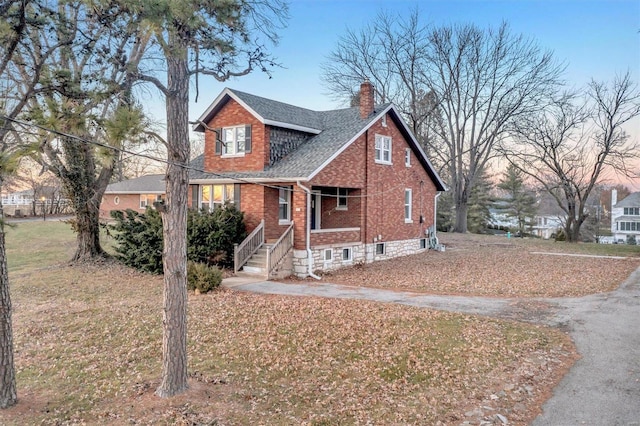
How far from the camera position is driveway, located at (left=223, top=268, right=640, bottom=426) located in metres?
5.39

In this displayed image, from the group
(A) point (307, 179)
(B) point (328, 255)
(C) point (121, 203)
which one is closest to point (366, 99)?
(A) point (307, 179)

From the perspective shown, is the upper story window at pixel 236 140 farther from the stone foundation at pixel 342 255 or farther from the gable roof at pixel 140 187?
the gable roof at pixel 140 187

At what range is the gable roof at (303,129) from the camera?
1608 cm

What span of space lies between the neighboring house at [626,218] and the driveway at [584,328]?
50057 millimetres

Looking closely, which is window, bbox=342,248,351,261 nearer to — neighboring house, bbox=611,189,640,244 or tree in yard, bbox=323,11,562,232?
tree in yard, bbox=323,11,562,232

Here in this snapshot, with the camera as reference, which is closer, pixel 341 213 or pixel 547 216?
pixel 341 213

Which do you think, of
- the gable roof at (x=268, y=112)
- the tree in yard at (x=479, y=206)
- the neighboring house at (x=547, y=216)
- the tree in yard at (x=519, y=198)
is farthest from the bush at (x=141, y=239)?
the neighboring house at (x=547, y=216)

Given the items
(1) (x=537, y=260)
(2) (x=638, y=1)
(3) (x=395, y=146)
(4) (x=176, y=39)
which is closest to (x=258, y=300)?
(4) (x=176, y=39)

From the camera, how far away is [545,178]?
35312 mm

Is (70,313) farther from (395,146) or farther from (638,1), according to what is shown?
(638,1)

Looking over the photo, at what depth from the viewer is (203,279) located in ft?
39.9

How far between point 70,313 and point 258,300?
448 centimetres

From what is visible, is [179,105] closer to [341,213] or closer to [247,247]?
[247,247]

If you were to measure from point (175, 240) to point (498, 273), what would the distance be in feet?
45.5
